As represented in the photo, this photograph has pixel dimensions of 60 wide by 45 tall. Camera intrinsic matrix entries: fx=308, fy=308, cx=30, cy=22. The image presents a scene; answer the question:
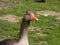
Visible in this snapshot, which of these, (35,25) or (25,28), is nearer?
(25,28)

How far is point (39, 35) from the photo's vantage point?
9.95 m

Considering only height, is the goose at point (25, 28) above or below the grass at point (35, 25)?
above

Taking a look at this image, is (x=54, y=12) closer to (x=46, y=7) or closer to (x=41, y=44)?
(x=46, y=7)

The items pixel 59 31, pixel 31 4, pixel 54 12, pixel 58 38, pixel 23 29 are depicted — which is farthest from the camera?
pixel 31 4

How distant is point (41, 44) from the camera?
9.09 meters

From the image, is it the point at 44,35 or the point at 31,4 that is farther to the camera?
the point at 31,4

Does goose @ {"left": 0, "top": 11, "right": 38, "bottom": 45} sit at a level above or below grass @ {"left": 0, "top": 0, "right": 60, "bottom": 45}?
above

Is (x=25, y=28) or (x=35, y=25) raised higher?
(x=25, y=28)

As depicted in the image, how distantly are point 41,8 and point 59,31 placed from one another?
160 inches

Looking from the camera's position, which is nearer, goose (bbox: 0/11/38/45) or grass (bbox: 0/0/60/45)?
goose (bbox: 0/11/38/45)

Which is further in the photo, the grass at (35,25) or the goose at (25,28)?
the grass at (35,25)

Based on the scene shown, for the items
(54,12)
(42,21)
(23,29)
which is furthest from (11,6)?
(23,29)

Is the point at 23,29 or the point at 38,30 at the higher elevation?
the point at 23,29

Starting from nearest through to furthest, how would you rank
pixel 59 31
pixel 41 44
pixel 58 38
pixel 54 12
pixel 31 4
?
pixel 41 44 → pixel 58 38 → pixel 59 31 → pixel 54 12 → pixel 31 4
